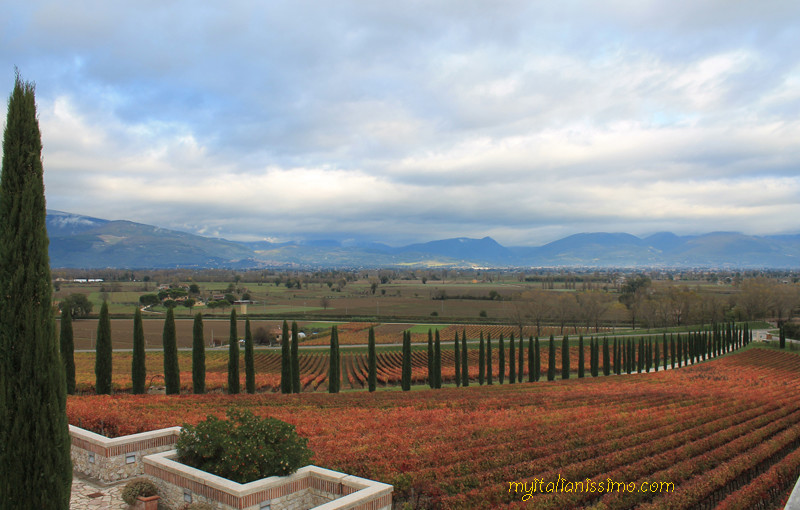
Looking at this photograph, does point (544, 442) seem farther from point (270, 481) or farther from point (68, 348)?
point (68, 348)

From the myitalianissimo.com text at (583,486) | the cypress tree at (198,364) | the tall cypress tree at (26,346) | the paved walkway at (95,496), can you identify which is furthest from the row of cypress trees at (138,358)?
the myitalianissimo.com text at (583,486)

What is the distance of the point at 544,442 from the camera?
13.2 m

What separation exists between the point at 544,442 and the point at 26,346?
1210 cm

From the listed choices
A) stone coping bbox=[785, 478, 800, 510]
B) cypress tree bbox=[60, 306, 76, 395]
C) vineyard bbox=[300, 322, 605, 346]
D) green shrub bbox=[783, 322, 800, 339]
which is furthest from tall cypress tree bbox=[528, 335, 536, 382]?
green shrub bbox=[783, 322, 800, 339]

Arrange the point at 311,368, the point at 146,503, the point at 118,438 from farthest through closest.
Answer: the point at 311,368, the point at 118,438, the point at 146,503

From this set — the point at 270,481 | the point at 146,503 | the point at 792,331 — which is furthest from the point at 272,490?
the point at 792,331

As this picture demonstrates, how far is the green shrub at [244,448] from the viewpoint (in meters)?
9.05

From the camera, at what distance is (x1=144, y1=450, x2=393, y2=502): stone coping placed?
8148 mm

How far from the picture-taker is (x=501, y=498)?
865 cm

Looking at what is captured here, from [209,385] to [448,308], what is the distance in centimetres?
7547

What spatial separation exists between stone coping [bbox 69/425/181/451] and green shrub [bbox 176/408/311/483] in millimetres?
1656

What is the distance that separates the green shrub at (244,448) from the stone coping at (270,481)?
27 cm

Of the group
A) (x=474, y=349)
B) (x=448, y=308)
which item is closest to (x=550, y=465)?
(x=474, y=349)

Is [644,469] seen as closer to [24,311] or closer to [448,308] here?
[24,311]
